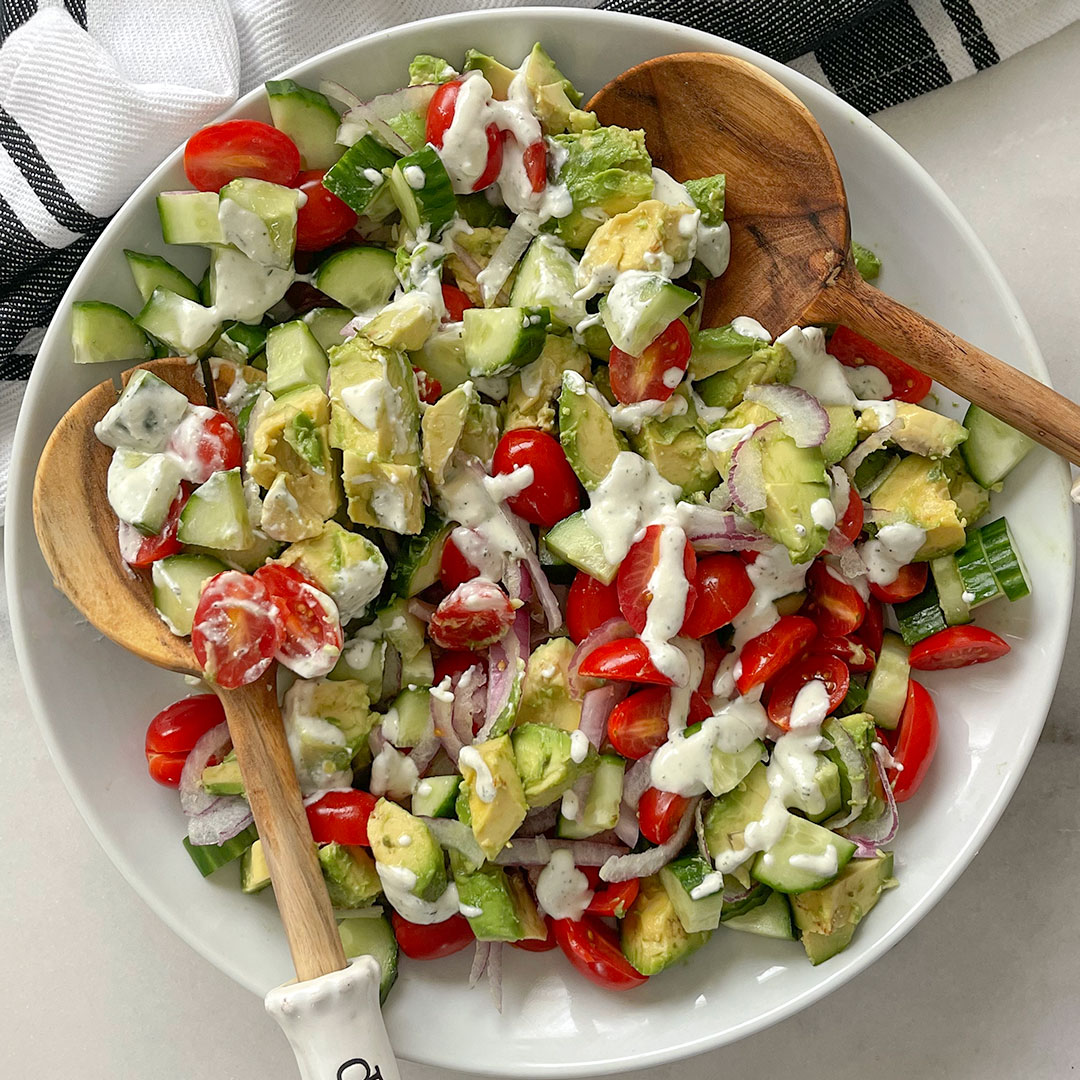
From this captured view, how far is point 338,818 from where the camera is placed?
2.31m

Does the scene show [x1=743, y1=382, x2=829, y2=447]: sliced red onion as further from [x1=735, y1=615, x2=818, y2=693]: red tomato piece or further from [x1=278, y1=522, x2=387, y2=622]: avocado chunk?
[x1=278, y1=522, x2=387, y2=622]: avocado chunk

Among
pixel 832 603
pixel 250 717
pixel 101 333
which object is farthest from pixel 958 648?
pixel 101 333

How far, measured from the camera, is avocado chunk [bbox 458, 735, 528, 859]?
86.0 inches

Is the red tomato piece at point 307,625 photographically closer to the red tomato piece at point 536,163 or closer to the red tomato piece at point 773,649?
the red tomato piece at point 773,649

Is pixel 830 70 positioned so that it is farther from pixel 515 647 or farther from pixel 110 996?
pixel 110 996

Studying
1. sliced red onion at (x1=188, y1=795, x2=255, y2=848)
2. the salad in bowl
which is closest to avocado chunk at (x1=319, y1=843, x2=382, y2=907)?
the salad in bowl

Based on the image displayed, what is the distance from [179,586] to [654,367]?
1.11 meters

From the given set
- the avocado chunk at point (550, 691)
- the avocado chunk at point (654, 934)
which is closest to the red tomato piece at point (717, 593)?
the avocado chunk at point (550, 691)

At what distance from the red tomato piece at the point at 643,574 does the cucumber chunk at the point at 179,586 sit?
0.88 m

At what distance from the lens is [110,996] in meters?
2.85

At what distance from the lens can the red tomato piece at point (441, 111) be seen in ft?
7.50

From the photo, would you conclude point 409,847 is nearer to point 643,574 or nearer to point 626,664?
point 626,664

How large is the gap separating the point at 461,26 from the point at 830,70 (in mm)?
1019

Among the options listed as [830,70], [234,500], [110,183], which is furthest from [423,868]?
[830,70]
